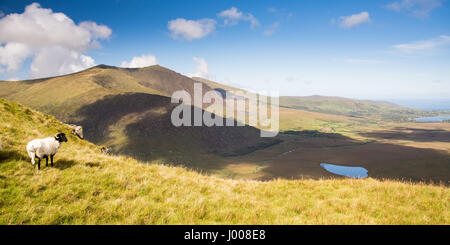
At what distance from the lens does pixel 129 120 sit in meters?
182

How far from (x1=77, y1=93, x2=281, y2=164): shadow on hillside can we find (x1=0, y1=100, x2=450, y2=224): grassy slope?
14568 cm

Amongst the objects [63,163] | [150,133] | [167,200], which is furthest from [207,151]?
[167,200]

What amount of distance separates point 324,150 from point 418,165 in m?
70.6

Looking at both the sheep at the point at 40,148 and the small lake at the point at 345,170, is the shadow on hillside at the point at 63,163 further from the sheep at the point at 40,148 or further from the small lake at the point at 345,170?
the small lake at the point at 345,170

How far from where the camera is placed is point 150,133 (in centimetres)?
17138

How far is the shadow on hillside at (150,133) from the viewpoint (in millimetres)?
156625

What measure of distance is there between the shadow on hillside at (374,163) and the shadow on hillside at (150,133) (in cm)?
4923

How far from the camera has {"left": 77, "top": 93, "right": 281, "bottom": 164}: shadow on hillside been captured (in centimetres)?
15662

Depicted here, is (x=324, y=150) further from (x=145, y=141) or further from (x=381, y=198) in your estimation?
(x=381, y=198)

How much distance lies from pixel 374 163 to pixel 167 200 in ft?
601

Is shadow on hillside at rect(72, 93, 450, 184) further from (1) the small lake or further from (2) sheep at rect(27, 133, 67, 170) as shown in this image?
(2) sheep at rect(27, 133, 67, 170)

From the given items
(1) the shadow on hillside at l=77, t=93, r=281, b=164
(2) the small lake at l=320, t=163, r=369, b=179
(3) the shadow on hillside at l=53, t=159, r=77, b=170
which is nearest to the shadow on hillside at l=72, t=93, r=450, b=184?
(1) the shadow on hillside at l=77, t=93, r=281, b=164

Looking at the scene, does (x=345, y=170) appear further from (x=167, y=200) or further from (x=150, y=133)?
(x=167, y=200)

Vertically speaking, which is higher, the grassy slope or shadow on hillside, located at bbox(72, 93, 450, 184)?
the grassy slope
